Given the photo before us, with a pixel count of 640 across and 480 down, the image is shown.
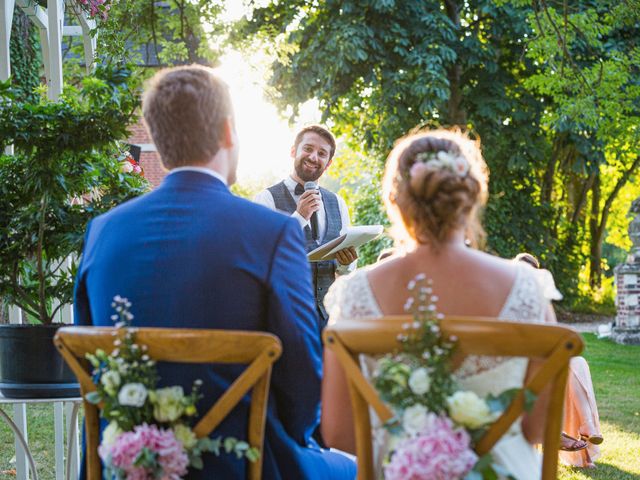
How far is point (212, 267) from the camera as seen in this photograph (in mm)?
2273

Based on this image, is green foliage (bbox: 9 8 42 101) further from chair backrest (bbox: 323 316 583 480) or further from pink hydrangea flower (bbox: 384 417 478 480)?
pink hydrangea flower (bbox: 384 417 478 480)

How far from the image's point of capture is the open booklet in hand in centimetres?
438

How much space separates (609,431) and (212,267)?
17.9ft

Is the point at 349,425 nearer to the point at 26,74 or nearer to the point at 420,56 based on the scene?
the point at 26,74

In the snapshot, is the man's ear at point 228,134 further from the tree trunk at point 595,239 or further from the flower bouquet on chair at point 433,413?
the tree trunk at point 595,239

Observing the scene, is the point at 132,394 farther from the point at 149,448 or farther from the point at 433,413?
the point at 433,413

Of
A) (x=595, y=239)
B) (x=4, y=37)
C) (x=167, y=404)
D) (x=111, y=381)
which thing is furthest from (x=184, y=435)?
(x=595, y=239)

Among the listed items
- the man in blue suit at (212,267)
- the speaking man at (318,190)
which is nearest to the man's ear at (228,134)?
the man in blue suit at (212,267)

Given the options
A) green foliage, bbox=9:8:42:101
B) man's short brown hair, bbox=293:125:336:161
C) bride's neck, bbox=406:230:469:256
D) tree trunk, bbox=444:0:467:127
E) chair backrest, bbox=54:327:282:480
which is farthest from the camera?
tree trunk, bbox=444:0:467:127

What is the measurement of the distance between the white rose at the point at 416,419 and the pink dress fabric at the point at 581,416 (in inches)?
156

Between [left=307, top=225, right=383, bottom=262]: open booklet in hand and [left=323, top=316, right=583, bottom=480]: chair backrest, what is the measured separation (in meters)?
2.34

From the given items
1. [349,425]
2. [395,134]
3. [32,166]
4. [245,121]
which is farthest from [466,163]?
[395,134]

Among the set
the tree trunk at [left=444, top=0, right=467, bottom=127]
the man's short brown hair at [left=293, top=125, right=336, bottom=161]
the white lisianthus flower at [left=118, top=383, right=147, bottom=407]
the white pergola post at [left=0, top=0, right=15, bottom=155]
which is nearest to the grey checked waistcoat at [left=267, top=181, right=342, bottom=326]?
the man's short brown hair at [left=293, top=125, right=336, bottom=161]

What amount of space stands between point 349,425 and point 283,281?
40 centimetres
